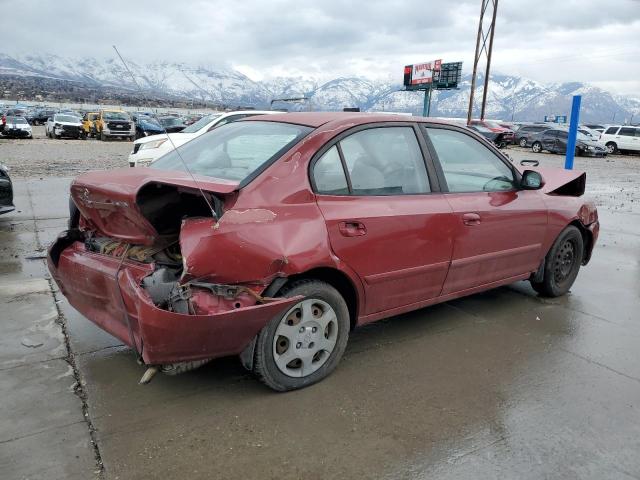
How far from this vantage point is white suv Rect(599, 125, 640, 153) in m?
29.6

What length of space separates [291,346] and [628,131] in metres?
32.7

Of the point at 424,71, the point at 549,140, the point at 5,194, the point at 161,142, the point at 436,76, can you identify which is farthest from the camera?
the point at 424,71

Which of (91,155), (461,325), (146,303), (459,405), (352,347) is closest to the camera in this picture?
(146,303)

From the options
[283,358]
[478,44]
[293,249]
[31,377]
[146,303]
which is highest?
[478,44]

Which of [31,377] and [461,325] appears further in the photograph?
[461,325]

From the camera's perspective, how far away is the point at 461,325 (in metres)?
4.29

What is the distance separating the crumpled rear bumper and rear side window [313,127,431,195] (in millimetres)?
810

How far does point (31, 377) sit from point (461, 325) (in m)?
3.03

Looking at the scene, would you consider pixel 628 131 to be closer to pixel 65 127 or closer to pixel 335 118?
pixel 65 127

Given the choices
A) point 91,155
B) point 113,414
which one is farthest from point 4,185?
point 91,155

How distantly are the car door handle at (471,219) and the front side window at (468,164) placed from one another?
8.0 inches

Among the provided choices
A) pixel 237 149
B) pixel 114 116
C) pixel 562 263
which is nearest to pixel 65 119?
pixel 114 116

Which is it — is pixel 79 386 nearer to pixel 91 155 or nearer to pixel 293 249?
pixel 293 249

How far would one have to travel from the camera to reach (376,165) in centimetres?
351
